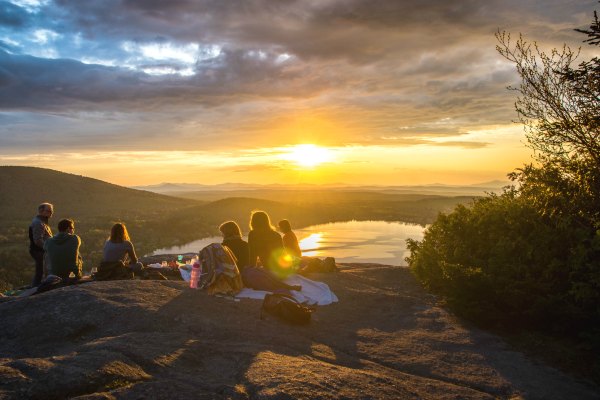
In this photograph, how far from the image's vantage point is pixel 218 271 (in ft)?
37.0

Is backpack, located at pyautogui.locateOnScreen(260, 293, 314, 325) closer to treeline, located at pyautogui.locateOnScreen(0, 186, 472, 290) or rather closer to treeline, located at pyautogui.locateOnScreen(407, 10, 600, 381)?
treeline, located at pyautogui.locateOnScreen(407, 10, 600, 381)

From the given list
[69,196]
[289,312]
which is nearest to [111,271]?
[289,312]

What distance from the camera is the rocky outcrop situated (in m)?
5.71

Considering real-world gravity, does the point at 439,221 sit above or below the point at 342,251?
above

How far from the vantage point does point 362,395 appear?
617 centimetres

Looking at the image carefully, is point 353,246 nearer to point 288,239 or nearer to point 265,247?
point 288,239

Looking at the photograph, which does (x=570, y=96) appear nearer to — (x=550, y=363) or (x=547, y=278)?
(x=547, y=278)

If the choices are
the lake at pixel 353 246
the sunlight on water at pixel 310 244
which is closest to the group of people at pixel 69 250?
the lake at pixel 353 246

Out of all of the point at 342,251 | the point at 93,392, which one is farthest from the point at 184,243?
the point at 93,392

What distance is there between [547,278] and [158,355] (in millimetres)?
8845

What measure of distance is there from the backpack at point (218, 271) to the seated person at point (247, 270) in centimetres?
57

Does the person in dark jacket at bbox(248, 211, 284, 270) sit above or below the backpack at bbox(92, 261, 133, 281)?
above

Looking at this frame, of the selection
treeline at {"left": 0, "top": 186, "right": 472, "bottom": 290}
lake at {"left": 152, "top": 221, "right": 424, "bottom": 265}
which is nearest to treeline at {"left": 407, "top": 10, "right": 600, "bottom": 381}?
treeline at {"left": 0, "top": 186, "right": 472, "bottom": 290}

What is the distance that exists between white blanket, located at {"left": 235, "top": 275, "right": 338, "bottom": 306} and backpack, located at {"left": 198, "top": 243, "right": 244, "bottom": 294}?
0.41 m
